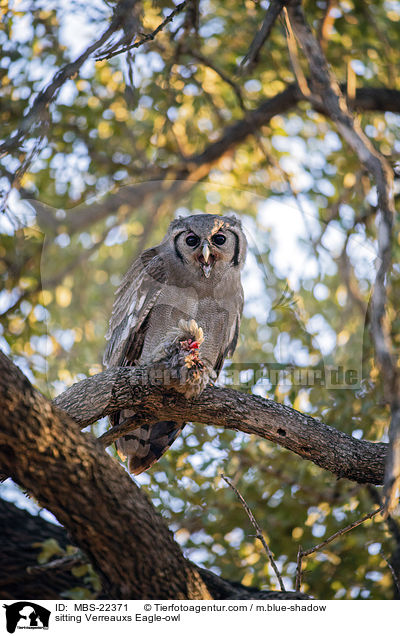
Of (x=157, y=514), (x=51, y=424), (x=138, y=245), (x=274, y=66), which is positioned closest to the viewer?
(x=51, y=424)

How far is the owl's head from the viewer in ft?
9.06

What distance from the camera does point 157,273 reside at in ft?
9.44

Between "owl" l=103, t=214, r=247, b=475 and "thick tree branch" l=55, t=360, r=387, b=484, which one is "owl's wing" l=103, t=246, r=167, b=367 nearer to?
"owl" l=103, t=214, r=247, b=475

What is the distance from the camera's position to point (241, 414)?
7.49 feet

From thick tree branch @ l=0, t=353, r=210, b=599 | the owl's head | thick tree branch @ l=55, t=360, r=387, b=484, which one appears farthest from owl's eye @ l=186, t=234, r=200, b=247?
thick tree branch @ l=0, t=353, r=210, b=599

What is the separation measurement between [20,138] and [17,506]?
1.67 m

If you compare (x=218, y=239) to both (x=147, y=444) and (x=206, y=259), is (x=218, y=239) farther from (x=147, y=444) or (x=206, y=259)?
(x=147, y=444)

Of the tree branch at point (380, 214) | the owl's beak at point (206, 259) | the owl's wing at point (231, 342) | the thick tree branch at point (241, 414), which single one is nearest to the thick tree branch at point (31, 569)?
the thick tree branch at point (241, 414)

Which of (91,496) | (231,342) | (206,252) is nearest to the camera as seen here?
(91,496)

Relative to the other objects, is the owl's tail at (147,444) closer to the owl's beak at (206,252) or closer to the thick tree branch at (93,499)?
the thick tree branch at (93,499)
